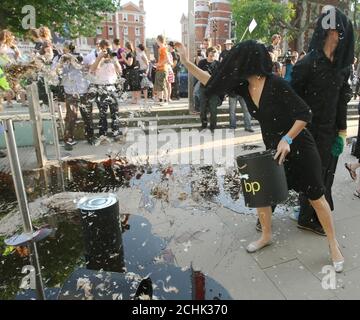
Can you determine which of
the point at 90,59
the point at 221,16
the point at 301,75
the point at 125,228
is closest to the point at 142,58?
the point at 90,59

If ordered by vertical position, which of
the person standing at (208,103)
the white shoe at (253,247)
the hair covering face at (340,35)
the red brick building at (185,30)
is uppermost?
the red brick building at (185,30)

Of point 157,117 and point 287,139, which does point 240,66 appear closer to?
point 287,139

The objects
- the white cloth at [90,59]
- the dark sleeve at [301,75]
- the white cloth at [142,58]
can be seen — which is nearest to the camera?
the dark sleeve at [301,75]

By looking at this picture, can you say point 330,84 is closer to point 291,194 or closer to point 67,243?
point 291,194

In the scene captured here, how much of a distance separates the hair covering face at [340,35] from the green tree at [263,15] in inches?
1204

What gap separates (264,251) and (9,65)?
379 centimetres

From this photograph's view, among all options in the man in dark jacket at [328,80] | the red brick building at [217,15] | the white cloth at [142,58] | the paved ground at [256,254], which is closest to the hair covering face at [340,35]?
the man in dark jacket at [328,80]

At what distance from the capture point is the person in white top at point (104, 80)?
690 cm

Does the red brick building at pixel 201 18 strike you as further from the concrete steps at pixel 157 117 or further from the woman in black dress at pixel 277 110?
the woman in black dress at pixel 277 110

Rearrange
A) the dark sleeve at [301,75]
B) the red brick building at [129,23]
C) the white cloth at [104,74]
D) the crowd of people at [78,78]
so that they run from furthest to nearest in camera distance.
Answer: the red brick building at [129,23] < the white cloth at [104,74] < the crowd of people at [78,78] < the dark sleeve at [301,75]

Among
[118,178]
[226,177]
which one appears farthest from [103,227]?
[226,177]

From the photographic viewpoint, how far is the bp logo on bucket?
2841mm

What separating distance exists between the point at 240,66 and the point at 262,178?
94cm

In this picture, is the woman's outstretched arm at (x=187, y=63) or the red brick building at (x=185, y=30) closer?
the woman's outstretched arm at (x=187, y=63)
